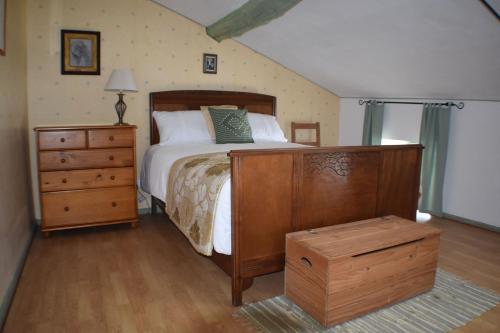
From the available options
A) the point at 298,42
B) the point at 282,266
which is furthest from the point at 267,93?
the point at 282,266

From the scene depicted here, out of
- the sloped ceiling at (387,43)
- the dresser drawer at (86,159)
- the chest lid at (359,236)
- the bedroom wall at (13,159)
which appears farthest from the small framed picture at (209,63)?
the chest lid at (359,236)

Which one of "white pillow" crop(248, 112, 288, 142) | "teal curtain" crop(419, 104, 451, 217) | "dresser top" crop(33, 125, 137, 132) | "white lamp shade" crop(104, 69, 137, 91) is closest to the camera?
"dresser top" crop(33, 125, 137, 132)

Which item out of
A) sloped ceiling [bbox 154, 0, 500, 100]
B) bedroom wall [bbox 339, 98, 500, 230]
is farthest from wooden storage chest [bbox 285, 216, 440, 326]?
bedroom wall [bbox 339, 98, 500, 230]

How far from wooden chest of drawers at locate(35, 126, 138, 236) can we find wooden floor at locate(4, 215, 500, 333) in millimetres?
167

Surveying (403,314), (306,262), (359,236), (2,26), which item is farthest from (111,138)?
(403,314)

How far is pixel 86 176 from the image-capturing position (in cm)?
313

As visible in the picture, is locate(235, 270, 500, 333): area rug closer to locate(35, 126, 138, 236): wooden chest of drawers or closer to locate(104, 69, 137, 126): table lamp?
locate(35, 126, 138, 236): wooden chest of drawers

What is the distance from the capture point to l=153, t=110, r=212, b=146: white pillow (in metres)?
3.45

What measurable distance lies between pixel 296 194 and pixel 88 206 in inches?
74.0

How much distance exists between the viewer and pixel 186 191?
242 centimetres

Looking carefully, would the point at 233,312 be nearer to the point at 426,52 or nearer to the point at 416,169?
the point at 416,169

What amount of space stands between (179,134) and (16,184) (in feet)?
4.38

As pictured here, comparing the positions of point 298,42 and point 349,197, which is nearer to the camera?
point 349,197

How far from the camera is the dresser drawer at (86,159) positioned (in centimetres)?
301
